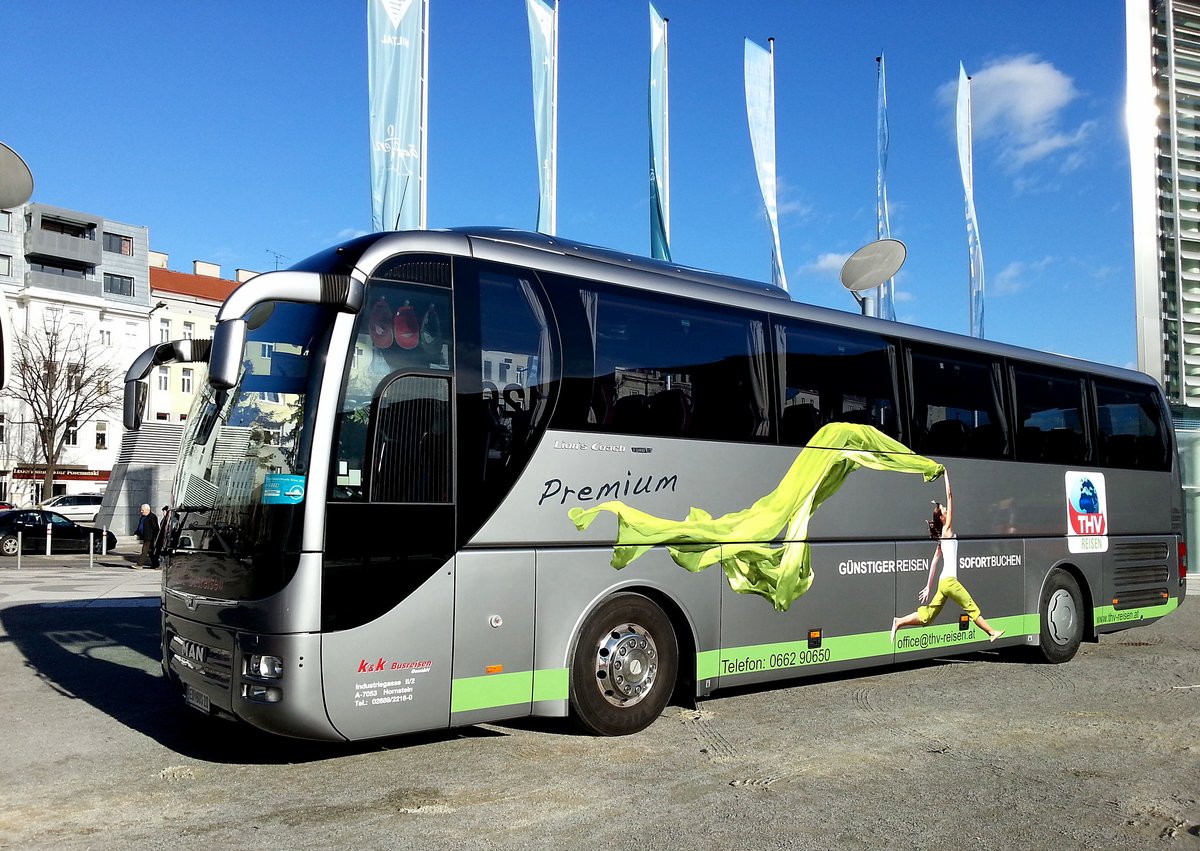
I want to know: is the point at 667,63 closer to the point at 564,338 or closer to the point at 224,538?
the point at 564,338

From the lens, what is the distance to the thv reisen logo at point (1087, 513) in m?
11.6

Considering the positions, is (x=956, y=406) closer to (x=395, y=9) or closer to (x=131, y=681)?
(x=131, y=681)

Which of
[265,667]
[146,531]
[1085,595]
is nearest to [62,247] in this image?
[146,531]

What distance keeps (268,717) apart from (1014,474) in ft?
26.5

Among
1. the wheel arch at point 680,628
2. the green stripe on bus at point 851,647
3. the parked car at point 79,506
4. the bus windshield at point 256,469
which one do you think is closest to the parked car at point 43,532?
the parked car at point 79,506

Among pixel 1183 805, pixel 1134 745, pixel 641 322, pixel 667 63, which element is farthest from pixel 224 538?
pixel 667 63

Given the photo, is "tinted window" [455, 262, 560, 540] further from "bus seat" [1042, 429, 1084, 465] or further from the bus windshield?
"bus seat" [1042, 429, 1084, 465]

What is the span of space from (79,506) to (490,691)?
44.6 meters

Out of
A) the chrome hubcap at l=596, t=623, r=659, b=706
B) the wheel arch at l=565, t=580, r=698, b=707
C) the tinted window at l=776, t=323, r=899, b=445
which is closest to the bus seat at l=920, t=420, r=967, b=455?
the tinted window at l=776, t=323, r=899, b=445

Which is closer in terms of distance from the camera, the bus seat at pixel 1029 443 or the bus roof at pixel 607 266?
the bus roof at pixel 607 266

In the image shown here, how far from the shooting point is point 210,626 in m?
6.36

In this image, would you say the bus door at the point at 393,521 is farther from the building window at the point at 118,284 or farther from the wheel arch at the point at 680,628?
the building window at the point at 118,284

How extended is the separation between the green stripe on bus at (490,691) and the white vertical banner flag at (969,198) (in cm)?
2201

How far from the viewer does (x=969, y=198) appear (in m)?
27.2
